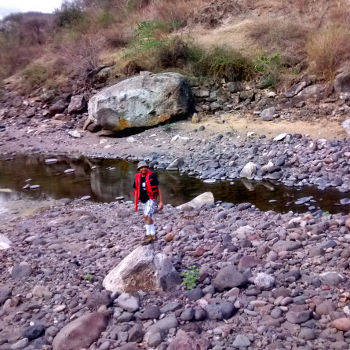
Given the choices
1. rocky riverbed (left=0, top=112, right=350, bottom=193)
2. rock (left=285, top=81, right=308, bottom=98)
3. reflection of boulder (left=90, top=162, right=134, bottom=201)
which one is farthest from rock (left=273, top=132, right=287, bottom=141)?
reflection of boulder (left=90, top=162, right=134, bottom=201)

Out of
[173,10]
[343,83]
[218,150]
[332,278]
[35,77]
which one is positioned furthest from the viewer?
[35,77]

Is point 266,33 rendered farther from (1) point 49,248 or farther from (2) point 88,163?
(1) point 49,248

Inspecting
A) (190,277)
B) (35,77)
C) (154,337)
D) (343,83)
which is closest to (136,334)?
(154,337)

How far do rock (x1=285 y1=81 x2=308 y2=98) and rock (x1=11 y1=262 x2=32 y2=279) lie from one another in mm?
8622

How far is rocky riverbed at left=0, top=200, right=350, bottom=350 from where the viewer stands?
113 inches

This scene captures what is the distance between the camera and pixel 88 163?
10523 millimetres

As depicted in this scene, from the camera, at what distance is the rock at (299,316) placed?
2.90m

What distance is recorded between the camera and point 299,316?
2918 mm

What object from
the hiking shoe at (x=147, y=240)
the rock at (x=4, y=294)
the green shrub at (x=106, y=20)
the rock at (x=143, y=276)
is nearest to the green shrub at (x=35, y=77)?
the green shrub at (x=106, y=20)

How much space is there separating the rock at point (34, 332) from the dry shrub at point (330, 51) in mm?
9527

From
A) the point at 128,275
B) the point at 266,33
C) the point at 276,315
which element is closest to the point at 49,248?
the point at 128,275

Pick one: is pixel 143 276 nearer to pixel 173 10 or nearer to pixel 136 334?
pixel 136 334

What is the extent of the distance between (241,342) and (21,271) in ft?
8.14

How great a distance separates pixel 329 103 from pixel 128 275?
8.05m
